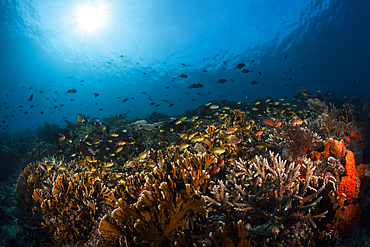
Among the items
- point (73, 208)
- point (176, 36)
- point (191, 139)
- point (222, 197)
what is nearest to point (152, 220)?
point (222, 197)

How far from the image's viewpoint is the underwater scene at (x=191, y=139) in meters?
2.02

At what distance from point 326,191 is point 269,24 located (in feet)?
128

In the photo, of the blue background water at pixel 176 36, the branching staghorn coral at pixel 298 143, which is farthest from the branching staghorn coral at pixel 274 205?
the blue background water at pixel 176 36

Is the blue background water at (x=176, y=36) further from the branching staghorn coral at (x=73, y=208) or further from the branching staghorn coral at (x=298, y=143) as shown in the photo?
the branching staghorn coral at (x=73, y=208)

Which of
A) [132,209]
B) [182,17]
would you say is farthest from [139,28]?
[132,209]

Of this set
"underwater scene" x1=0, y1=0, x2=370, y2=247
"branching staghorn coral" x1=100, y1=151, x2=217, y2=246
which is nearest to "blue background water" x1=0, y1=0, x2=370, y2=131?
"underwater scene" x1=0, y1=0, x2=370, y2=247

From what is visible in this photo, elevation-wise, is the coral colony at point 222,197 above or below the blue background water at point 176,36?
below

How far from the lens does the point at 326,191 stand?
83.0 inches

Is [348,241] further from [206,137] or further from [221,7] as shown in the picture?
[221,7]

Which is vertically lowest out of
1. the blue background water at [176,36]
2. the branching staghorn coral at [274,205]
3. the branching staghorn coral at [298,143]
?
the branching staghorn coral at [274,205]

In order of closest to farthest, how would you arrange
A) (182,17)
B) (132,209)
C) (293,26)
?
(132,209) → (182,17) → (293,26)

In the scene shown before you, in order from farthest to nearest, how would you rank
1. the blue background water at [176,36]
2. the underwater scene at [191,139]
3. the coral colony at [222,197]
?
the blue background water at [176,36]
the underwater scene at [191,139]
the coral colony at [222,197]

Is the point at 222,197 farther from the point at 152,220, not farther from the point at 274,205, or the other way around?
the point at 152,220

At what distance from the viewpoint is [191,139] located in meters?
4.57
